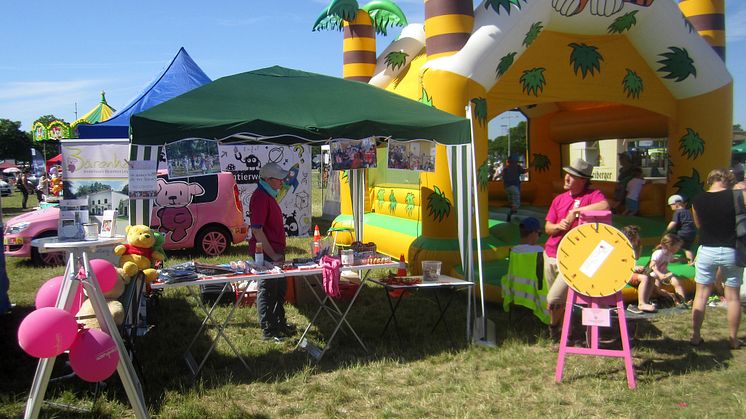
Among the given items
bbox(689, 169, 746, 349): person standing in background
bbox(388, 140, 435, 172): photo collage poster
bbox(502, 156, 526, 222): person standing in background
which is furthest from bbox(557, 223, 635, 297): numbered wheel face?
bbox(502, 156, 526, 222): person standing in background

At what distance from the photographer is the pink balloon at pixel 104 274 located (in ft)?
11.5

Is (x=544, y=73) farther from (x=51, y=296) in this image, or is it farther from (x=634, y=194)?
(x=51, y=296)

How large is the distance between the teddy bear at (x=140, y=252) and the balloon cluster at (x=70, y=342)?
3.56ft

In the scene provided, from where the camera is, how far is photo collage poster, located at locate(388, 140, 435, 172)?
4.96 meters

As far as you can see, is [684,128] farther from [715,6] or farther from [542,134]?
[542,134]

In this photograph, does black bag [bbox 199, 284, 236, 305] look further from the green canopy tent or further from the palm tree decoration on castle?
the palm tree decoration on castle

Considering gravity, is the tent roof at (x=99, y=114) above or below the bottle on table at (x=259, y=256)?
above

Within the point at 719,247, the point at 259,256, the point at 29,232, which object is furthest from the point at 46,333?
the point at 29,232

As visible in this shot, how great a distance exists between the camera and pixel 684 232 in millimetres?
6949

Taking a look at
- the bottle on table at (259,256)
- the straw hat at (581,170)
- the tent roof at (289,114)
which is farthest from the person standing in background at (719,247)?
the bottle on table at (259,256)

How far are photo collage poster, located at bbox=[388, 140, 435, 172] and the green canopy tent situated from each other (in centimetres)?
20

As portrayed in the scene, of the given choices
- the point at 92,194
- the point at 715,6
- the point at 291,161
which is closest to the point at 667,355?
the point at 92,194

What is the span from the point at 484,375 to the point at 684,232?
4080 millimetres

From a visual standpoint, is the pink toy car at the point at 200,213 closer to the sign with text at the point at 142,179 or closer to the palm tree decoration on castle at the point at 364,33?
the palm tree decoration on castle at the point at 364,33
